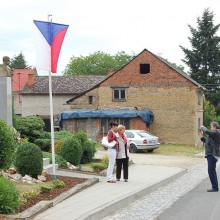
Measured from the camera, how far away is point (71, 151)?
1817 cm

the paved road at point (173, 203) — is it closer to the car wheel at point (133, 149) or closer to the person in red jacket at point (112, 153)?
the person in red jacket at point (112, 153)

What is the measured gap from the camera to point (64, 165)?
56.9 feet

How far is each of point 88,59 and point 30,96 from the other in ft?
145

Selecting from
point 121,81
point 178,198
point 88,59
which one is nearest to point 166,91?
point 121,81

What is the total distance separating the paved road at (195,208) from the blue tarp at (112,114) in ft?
91.9

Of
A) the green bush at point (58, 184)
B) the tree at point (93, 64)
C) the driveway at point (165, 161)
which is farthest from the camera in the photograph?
the tree at point (93, 64)

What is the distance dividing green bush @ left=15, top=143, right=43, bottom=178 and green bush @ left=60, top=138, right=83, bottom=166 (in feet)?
16.6

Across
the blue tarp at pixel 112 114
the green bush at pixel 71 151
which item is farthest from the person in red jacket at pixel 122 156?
the blue tarp at pixel 112 114

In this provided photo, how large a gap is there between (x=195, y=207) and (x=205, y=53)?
48.7 meters

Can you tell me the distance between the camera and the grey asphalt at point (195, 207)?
10.0m

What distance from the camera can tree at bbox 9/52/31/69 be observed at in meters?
116

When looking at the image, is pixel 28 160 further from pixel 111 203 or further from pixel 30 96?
pixel 30 96

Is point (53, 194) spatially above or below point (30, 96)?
below

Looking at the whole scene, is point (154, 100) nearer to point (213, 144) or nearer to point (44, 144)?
point (44, 144)
